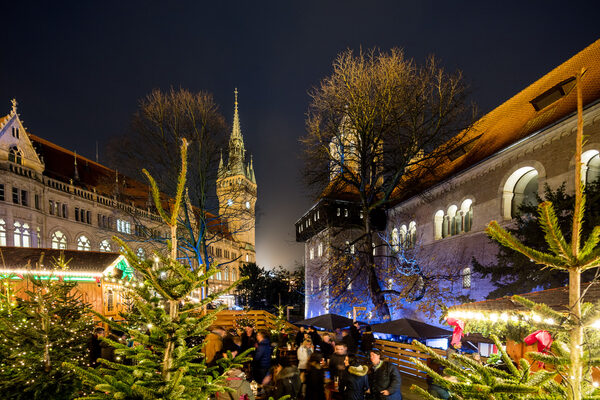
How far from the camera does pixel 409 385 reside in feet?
32.0

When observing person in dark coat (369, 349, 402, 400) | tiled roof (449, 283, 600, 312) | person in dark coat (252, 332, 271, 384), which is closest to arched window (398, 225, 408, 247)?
tiled roof (449, 283, 600, 312)

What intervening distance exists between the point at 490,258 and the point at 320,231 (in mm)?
16464

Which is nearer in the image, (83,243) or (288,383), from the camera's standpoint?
(288,383)

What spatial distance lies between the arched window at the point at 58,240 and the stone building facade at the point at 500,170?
33218mm

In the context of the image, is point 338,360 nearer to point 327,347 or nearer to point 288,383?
point 288,383

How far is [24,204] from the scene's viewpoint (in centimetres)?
2873

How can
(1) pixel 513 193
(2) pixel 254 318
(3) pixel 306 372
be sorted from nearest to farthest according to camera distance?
(3) pixel 306 372 < (1) pixel 513 193 < (2) pixel 254 318

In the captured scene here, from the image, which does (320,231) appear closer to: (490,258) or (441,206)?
(441,206)

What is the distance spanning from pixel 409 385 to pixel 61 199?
37130mm

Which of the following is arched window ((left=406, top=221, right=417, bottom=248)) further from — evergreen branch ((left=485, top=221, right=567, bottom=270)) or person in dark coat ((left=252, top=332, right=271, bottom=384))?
evergreen branch ((left=485, top=221, right=567, bottom=270))

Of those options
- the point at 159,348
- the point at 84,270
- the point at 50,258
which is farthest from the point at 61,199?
the point at 159,348

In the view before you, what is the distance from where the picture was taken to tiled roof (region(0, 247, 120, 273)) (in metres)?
13.2

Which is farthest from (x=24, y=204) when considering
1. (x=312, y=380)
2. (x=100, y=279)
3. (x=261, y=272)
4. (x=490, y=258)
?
(x=490, y=258)

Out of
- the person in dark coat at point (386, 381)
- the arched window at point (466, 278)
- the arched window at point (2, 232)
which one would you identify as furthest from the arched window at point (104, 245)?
the person in dark coat at point (386, 381)
